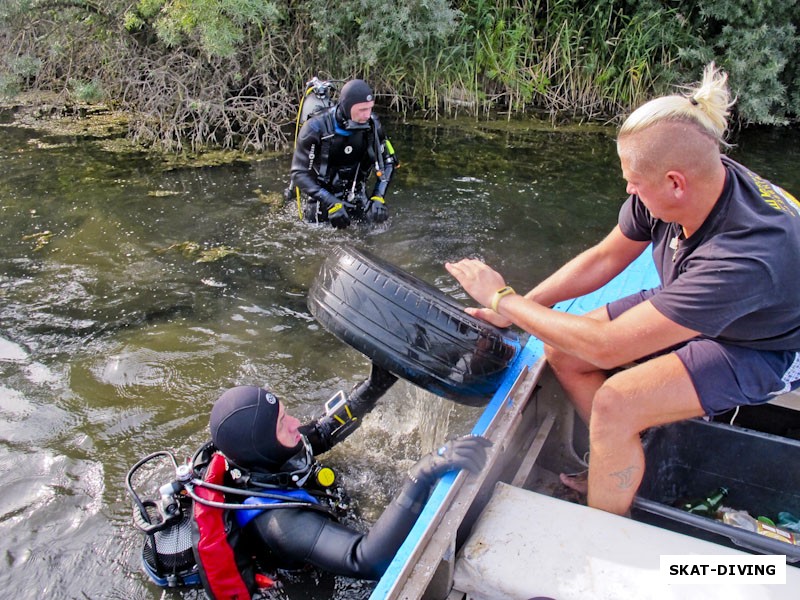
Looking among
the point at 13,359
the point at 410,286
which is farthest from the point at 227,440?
the point at 13,359

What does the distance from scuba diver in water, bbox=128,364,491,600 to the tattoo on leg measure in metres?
0.46

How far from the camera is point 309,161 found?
516 cm

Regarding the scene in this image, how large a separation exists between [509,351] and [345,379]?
1.42 meters

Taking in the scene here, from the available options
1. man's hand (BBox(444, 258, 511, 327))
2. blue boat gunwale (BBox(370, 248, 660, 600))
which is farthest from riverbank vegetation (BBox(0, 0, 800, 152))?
man's hand (BBox(444, 258, 511, 327))

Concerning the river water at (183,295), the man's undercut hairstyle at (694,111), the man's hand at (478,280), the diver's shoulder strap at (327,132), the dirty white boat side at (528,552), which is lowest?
the river water at (183,295)

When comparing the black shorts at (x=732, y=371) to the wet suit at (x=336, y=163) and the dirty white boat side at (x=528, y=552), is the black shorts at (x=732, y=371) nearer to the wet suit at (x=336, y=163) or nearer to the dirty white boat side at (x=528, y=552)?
the dirty white boat side at (x=528, y=552)

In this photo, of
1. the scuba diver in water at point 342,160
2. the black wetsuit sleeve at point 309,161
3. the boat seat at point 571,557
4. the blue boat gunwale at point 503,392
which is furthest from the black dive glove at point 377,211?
the boat seat at point 571,557

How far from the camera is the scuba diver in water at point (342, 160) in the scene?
504 cm

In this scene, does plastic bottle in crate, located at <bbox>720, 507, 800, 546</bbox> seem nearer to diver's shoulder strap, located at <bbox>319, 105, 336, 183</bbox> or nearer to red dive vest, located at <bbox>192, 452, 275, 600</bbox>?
red dive vest, located at <bbox>192, 452, 275, 600</bbox>

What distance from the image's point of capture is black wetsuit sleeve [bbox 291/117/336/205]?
5.05 metres

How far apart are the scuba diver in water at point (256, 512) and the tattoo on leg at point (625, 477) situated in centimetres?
46

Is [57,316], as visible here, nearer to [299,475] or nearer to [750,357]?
[299,475]

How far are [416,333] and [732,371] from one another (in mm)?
1132

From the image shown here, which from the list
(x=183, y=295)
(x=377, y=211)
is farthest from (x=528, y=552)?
(x=377, y=211)
